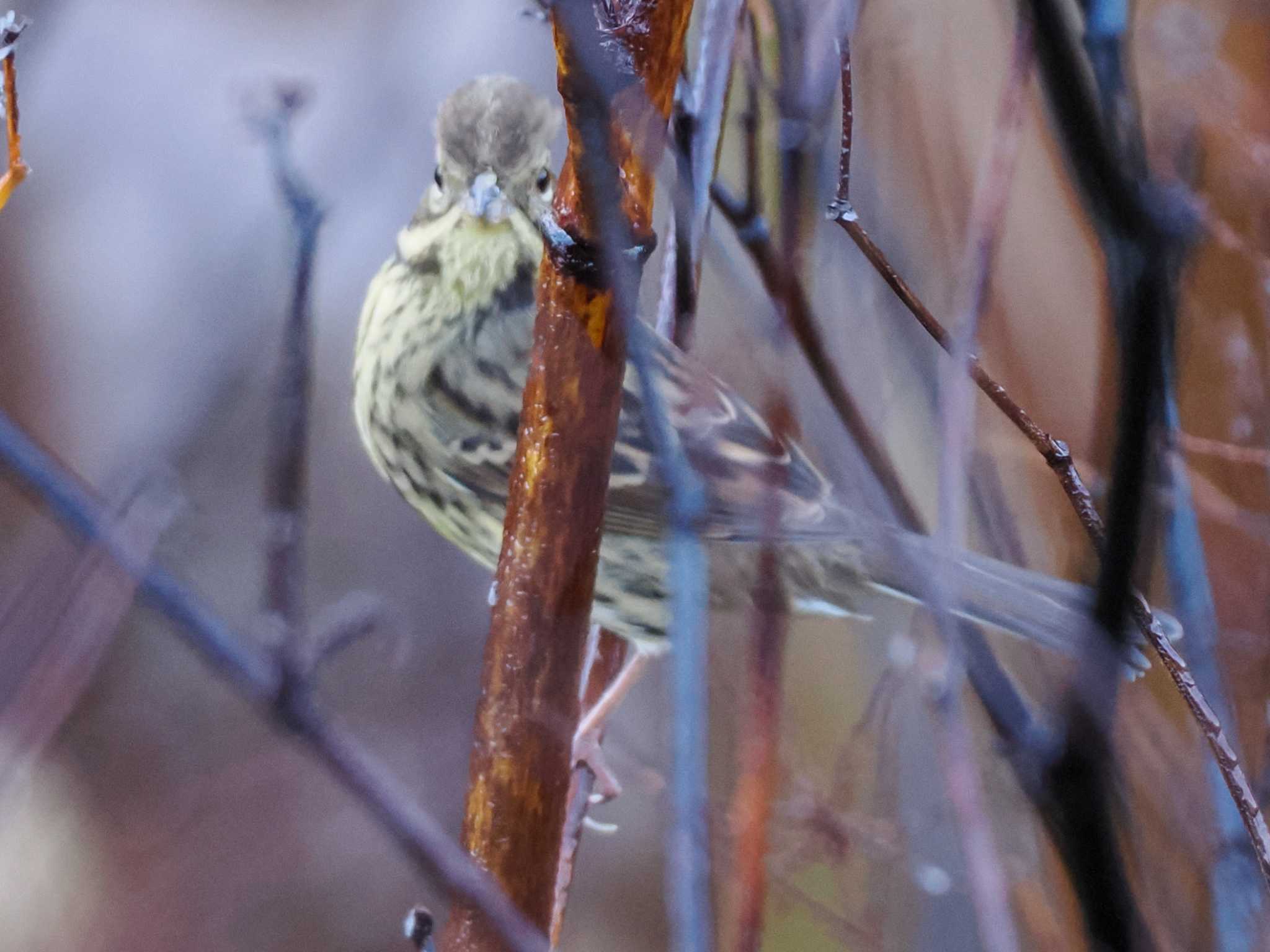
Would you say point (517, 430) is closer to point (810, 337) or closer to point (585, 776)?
point (810, 337)

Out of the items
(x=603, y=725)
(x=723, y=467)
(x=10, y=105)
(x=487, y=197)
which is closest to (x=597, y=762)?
(x=603, y=725)

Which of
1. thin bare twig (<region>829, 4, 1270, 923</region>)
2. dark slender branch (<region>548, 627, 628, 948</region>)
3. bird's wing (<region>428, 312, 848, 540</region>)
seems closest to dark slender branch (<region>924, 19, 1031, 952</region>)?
thin bare twig (<region>829, 4, 1270, 923</region>)

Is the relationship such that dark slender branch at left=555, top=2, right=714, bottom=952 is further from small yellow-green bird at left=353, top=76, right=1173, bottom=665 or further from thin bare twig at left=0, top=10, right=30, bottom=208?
thin bare twig at left=0, top=10, right=30, bottom=208

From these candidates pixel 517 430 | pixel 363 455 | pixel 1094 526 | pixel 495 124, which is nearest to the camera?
pixel 1094 526

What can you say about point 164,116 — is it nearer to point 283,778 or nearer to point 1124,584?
point 283,778

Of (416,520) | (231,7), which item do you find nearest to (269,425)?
(416,520)

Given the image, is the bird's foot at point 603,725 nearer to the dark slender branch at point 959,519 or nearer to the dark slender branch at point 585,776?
the dark slender branch at point 585,776
